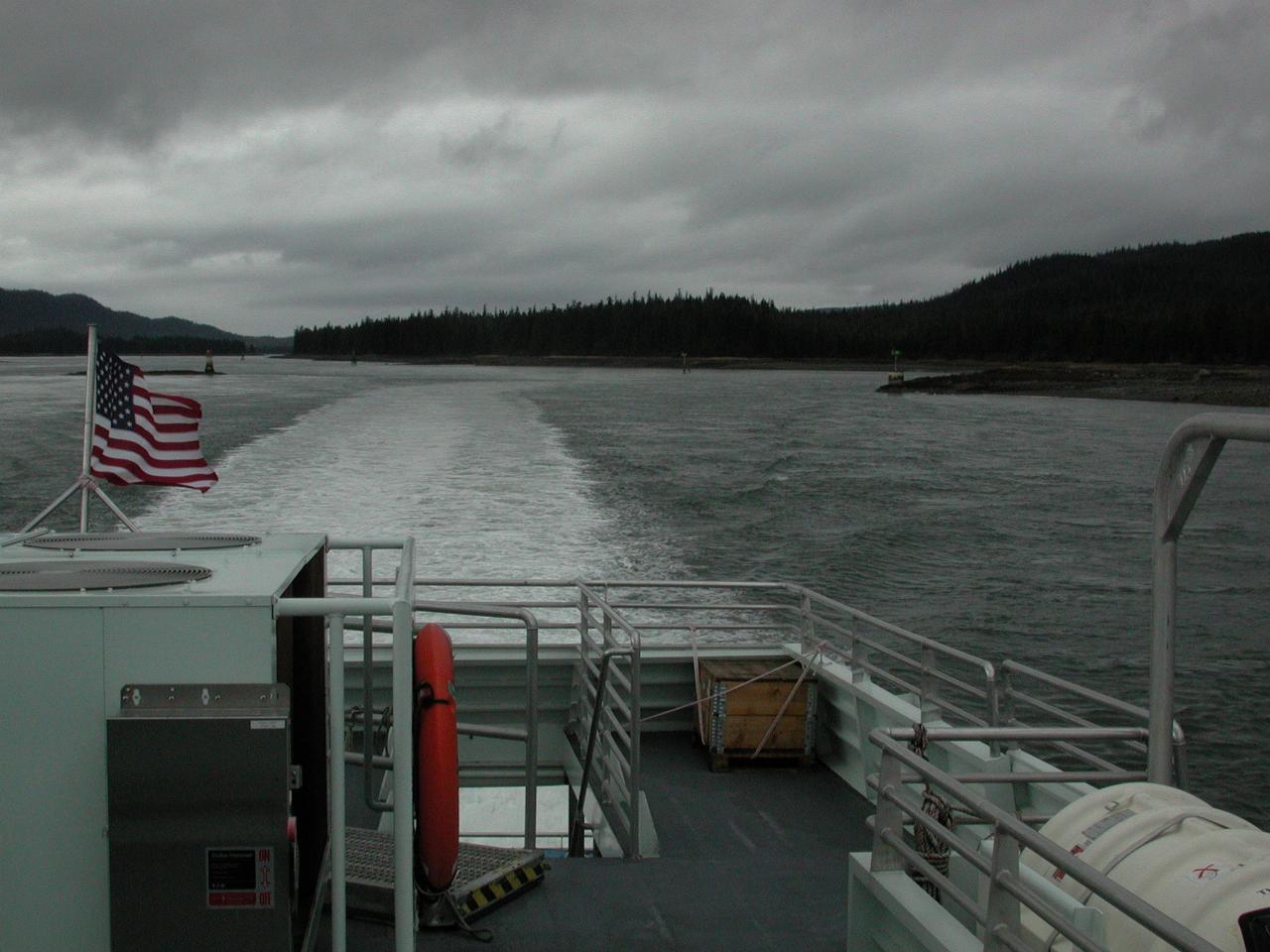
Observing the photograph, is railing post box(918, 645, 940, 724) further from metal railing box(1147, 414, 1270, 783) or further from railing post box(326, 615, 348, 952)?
railing post box(326, 615, 348, 952)

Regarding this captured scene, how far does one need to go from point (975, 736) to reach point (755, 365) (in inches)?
6343

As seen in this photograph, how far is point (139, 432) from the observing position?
7.08 meters

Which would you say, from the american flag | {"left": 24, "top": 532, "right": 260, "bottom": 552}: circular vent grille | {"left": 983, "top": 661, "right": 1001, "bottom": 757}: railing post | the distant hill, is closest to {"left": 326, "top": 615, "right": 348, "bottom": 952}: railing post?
{"left": 24, "top": 532, "right": 260, "bottom": 552}: circular vent grille

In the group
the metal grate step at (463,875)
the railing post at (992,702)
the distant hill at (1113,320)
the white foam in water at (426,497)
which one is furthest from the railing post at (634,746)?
the distant hill at (1113,320)

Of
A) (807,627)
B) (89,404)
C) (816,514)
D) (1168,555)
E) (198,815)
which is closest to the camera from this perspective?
(198,815)

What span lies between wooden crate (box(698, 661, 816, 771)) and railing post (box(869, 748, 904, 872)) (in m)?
3.89

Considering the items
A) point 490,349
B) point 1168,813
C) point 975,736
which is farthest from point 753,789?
point 490,349

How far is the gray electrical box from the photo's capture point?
2.80 m

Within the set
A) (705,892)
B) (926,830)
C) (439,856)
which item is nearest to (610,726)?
(705,892)

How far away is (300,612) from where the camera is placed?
295 centimetres

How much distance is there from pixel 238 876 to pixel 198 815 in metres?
0.18

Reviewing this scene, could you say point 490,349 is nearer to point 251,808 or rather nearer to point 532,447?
point 532,447

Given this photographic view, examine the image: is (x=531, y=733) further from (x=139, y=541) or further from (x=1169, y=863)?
(x=1169, y=863)

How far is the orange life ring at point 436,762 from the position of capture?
3.14 meters
